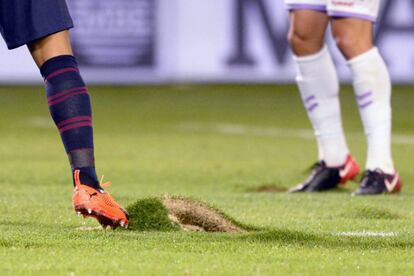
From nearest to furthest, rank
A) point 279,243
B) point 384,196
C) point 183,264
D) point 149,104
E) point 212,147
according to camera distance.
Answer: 1. point 183,264
2. point 279,243
3. point 384,196
4. point 212,147
5. point 149,104

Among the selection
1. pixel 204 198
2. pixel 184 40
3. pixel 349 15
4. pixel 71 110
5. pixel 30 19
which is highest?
pixel 30 19

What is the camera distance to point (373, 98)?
6.44m

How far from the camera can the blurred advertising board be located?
14.3m

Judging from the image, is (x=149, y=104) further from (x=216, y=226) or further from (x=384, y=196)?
(x=216, y=226)

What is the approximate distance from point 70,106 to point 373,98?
7.42 ft

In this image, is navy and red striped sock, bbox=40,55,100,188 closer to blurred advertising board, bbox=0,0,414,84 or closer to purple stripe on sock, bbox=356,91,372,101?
purple stripe on sock, bbox=356,91,372,101

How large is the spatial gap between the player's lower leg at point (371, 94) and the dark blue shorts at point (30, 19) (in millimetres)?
2114

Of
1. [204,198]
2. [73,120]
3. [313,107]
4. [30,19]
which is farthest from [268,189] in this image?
[30,19]

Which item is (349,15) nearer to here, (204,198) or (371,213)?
(204,198)

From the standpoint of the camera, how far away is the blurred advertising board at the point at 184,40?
14.3 metres

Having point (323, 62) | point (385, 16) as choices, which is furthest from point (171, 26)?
point (323, 62)

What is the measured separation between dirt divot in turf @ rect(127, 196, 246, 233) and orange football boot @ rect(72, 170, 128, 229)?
0.11m

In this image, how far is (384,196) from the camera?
20.0 ft

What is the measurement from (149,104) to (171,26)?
3.61 ft
